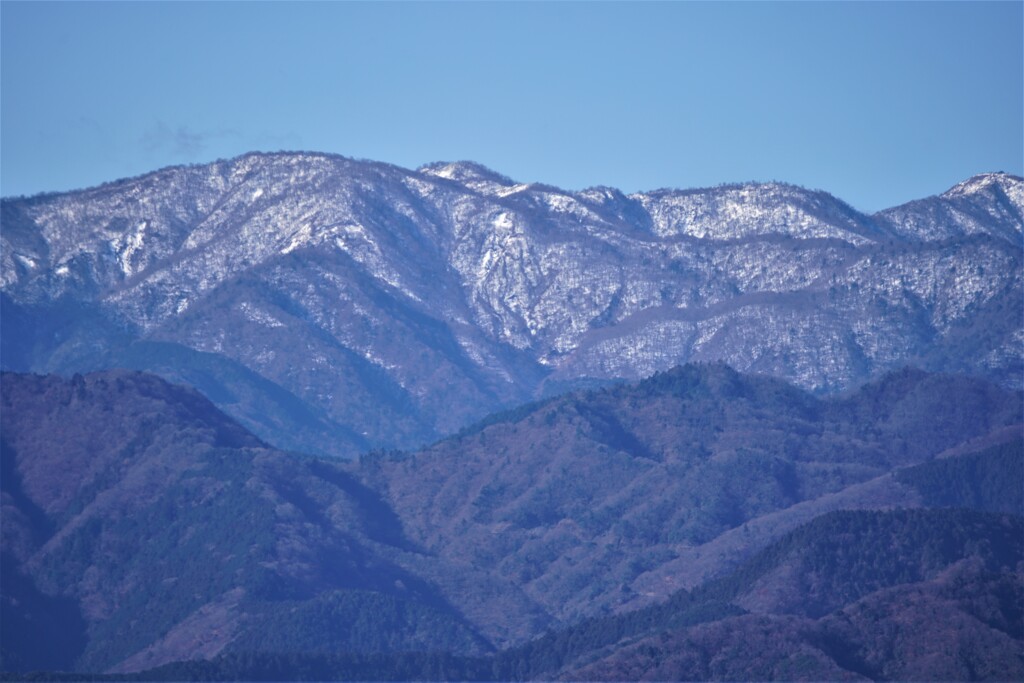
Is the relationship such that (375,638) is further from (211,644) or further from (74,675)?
(74,675)

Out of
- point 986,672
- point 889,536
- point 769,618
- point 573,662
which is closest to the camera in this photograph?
point 986,672

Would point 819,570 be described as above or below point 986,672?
above

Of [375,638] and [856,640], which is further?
[375,638]

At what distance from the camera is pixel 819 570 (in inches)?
7096

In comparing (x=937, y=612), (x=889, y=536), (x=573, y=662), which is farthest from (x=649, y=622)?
(x=937, y=612)

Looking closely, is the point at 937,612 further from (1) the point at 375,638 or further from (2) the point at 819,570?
(1) the point at 375,638

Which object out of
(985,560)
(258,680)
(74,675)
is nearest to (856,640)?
(985,560)

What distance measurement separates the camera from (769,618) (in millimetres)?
158125

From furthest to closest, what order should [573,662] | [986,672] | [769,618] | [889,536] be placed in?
[889,536] → [573,662] → [769,618] → [986,672]

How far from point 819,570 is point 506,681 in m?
29.3

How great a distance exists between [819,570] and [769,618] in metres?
23.3

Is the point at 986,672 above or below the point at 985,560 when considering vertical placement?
below

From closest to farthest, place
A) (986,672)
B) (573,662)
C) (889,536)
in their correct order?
(986,672) < (573,662) < (889,536)

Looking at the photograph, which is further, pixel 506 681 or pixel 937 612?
pixel 506 681
